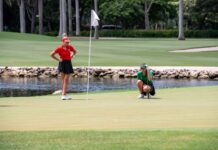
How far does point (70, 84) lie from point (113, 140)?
23817 mm

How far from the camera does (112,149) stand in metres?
10.6

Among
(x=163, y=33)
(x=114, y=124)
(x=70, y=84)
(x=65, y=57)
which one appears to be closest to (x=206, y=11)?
(x=163, y=33)

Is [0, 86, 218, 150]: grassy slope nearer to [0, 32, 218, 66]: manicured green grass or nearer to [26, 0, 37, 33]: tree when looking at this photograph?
[0, 32, 218, 66]: manicured green grass

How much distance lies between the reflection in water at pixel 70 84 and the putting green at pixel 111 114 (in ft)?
34.6

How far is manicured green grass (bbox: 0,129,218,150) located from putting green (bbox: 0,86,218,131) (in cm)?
103

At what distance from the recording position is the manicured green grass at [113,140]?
10.8 m

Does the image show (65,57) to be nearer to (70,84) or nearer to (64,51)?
(64,51)

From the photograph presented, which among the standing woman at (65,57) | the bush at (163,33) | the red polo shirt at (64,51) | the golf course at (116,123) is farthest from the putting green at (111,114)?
the bush at (163,33)

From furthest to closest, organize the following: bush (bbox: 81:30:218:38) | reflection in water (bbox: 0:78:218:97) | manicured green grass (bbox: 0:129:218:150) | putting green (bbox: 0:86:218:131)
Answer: bush (bbox: 81:30:218:38)
reflection in water (bbox: 0:78:218:97)
putting green (bbox: 0:86:218:131)
manicured green grass (bbox: 0:129:218:150)

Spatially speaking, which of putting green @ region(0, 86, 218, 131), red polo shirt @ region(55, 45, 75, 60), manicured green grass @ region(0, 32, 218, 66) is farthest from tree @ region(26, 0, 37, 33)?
putting green @ region(0, 86, 218, 131)

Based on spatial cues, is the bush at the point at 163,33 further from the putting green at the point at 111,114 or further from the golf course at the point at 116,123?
the putting green at the point at 111,114

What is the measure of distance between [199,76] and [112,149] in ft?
94.4

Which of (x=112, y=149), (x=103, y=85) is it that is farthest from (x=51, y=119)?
(x=103, y=85)

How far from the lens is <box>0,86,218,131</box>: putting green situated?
13.7 metres
